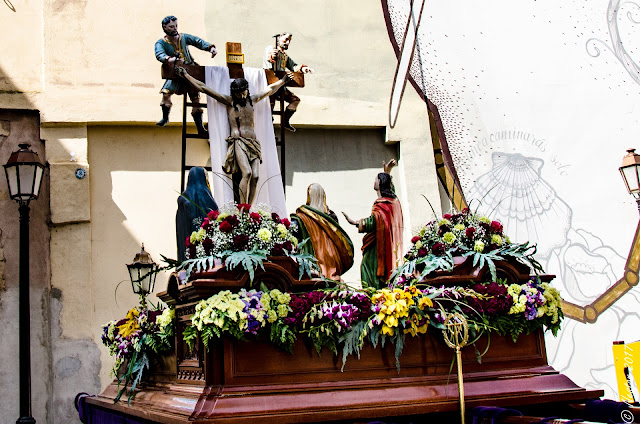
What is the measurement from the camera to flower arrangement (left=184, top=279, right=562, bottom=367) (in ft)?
15.1

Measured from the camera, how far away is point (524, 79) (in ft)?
37.7

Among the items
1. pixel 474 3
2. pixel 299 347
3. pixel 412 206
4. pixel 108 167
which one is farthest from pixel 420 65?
pixel 299 347

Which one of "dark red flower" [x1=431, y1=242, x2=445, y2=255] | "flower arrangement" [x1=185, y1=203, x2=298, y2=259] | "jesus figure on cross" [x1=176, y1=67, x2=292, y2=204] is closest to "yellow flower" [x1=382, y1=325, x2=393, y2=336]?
"flower arrangement" [x1=185, y1=203, x2=298, y2=259]

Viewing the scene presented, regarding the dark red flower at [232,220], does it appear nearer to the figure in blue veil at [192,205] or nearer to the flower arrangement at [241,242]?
the flower arrangement at [241,242]

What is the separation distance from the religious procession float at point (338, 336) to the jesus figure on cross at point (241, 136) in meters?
0.86

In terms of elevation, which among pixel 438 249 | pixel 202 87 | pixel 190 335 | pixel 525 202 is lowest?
pixel 190 335

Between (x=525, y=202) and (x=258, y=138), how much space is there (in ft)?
16.9

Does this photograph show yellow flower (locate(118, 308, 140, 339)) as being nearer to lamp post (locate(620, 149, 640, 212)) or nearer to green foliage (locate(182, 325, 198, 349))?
green foliage (locate(182, 325, 198, 349))

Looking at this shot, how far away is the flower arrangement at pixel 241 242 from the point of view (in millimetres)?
4922

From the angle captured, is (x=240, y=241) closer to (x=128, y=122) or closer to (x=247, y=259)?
(x=247, y=259)

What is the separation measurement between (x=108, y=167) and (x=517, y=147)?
5958 millimetres

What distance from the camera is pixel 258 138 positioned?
754 cm

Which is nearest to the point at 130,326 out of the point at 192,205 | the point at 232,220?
the point at 192,205

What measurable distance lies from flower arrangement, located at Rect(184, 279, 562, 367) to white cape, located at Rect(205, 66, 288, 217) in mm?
2350
